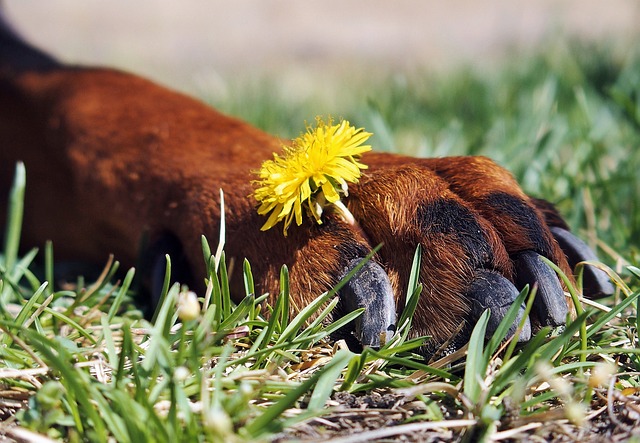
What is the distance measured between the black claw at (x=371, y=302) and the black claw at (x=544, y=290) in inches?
7.7

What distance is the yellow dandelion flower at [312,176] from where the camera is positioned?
1184 mm

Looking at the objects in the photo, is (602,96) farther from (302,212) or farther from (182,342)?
(182,342)

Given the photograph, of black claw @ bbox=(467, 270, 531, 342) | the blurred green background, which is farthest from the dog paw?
the blurred green background

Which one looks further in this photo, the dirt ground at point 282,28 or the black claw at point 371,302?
the dirt ground at point 282,28

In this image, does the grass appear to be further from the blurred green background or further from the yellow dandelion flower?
the blurred green background

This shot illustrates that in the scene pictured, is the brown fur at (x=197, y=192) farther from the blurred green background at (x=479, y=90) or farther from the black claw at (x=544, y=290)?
the blurred green background at (x=479, y=90)

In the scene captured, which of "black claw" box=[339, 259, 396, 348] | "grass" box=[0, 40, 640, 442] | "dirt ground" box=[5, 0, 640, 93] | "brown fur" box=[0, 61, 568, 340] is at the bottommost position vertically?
"grass" box=[0, 40, 640, 442]

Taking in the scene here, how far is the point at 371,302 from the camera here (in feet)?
3.65

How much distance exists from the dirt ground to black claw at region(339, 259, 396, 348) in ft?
12.2

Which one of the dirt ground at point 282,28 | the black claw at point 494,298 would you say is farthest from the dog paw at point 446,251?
the dirt ground at point 282,28

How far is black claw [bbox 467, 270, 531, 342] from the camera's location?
1.06 m

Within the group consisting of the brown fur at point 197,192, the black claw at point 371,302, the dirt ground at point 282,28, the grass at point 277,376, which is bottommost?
the grass at point 277,376

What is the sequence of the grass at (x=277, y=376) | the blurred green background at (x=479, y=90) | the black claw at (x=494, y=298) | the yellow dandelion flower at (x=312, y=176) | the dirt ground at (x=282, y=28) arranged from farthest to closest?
the dirt ground at (x=282, y=28) → the blurred green background at (x=479, y=90) → the yellow dandelion flower at (x=312, y=176) → the black claw at (x=494, y=298) → the grass at (x=277, y=376)

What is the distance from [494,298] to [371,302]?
0.59 ft
